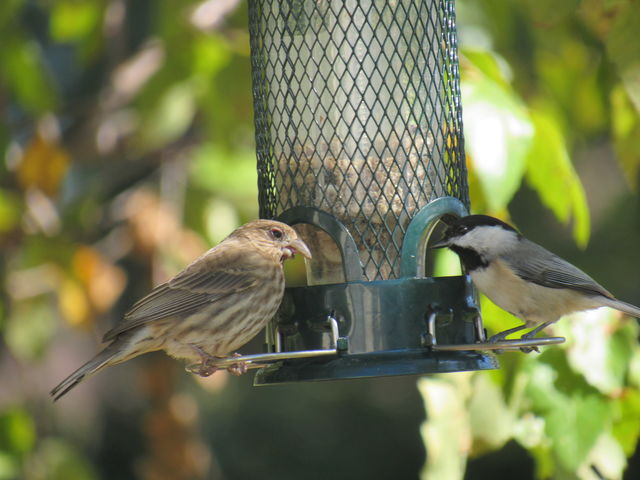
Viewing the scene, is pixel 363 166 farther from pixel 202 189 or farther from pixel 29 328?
pixel 29 328

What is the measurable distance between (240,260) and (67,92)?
4946 millimetres

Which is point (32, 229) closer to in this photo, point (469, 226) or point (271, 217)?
point (271, 217)

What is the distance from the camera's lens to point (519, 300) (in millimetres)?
5578

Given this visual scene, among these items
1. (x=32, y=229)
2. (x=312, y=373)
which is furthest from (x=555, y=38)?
(x=32, y=229)

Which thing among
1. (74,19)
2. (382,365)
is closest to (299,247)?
(382,365)

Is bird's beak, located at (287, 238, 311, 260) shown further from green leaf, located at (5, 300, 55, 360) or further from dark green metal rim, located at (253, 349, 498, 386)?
green leaf, located at (5, 300, 55, 360)

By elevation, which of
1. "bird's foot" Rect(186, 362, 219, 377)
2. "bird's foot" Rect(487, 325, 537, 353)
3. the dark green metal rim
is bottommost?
"bird's foot" Rect(186, 362, 219, 377)

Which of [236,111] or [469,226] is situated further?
[236,111]

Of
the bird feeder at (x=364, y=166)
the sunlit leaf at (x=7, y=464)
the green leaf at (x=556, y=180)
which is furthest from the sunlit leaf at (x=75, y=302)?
the green leaf at (x=556, y=180)

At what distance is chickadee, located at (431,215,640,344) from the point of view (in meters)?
5.48

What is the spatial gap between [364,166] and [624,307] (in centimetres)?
149

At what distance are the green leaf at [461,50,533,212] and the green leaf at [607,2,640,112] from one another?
612 mm

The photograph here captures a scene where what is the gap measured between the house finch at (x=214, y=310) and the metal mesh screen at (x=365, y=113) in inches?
10.7

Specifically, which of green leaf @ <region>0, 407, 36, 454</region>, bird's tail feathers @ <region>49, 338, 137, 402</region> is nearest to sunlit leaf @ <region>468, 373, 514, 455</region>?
bird's tail feathers @ <region>49, 338, 137, 402</region>
